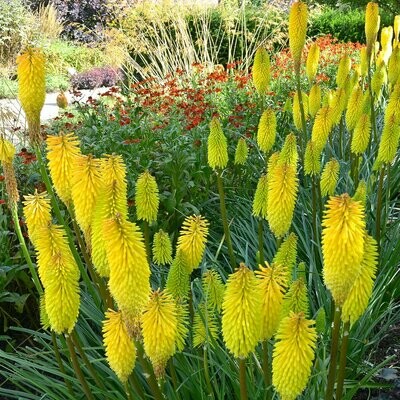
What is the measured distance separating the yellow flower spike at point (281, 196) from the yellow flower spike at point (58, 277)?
1.92 feet

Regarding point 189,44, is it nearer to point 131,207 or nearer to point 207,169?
point 207,169

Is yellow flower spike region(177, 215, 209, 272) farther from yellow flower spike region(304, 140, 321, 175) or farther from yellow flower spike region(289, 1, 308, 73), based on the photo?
yellow flower spike region(289, 1, 308, 73)

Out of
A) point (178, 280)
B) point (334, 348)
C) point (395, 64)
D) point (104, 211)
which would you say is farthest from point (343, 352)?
point (395, 64)

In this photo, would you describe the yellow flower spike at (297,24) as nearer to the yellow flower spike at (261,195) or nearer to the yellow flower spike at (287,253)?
the yellow flower spike at (261,195)

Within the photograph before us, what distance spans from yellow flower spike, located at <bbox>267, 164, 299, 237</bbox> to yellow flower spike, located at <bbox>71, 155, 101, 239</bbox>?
49 cm

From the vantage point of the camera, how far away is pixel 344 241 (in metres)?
1.21

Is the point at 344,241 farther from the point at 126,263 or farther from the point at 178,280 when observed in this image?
the point at 178,280

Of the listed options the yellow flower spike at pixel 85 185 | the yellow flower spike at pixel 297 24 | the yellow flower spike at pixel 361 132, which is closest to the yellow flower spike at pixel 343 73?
the yellow flower spike at pixel 297 24

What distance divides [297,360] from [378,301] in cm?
155

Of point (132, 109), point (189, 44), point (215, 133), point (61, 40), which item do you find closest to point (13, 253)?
point (215, 133)

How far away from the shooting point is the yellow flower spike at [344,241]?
4.00 ft

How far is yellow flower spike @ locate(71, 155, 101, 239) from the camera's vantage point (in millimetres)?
1452

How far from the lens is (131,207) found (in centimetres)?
369

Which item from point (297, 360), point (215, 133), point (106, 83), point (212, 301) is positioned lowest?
point (106, 83)
